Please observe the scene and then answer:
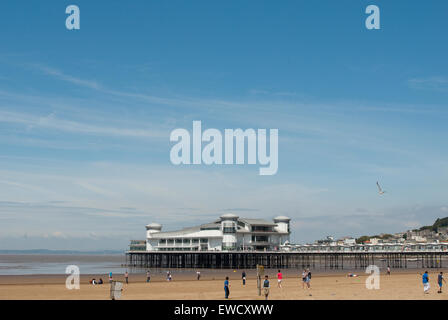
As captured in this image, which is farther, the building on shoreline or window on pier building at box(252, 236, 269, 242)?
window on pier building at box(252, 236, 269, 242)

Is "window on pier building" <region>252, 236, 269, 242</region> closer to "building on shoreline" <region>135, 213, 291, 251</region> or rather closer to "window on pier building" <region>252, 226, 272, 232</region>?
"building on shoreline" <region>135, 213, 291, 251</region>

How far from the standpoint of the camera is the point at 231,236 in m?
90.9

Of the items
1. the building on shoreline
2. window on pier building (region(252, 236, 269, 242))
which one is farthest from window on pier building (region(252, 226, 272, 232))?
window on pier building (region(252, 236, 269, 242))

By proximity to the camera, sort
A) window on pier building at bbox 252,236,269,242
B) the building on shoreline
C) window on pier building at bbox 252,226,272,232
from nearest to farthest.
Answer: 1. the building on shoreline
2. window on pier building at bbox 252,236,269,242
3. window on pier building at bbox 252,226,272,232

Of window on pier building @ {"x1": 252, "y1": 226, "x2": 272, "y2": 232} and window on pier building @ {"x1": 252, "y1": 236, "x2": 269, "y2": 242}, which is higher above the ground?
window on pier building @ {"x1": 252, "y1": 226, "x2": 272, "y2": 232}

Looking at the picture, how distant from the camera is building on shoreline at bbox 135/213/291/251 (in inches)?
3588

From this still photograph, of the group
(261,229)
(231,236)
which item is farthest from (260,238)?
(231,236)

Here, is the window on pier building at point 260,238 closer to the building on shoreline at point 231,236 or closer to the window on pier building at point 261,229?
the building on shoreline at point 231,236

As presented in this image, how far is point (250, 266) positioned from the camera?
8962 centimetres

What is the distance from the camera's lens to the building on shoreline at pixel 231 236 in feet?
299

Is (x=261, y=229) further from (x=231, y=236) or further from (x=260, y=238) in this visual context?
(x=231, y=236)
